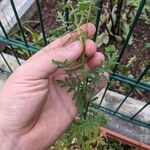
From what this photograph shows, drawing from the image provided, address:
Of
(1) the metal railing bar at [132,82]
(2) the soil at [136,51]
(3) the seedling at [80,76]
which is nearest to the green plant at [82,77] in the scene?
(3) the seedling at [80,76]

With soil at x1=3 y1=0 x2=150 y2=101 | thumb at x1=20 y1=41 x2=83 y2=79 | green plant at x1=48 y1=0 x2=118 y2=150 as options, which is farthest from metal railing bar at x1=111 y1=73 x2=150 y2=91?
soil at x1=3 y1=0 x2=150 y2=101

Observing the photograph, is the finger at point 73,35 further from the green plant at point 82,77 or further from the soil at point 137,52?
the soil at point 137,52

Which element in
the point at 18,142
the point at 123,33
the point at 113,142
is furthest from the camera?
the point at 123,33

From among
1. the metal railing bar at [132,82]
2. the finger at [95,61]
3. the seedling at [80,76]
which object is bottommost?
the metal railing bar at [132,82]

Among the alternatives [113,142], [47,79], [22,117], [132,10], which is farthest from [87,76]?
[132,10]

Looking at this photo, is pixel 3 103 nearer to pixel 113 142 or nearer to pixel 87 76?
pixel 87 76

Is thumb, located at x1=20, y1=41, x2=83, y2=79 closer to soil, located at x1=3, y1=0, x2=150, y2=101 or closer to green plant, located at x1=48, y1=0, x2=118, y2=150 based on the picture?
green plant, located at x1=48, y1=0, x2=118, y2=150

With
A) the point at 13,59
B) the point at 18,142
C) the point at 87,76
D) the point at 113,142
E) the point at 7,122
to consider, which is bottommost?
the point at 113,142
